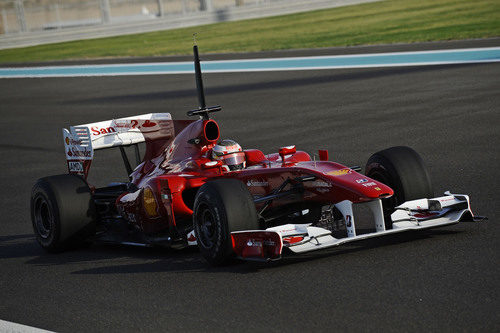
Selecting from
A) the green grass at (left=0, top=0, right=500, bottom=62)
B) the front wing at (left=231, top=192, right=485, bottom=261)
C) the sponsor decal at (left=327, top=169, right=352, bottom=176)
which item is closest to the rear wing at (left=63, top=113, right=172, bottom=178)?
the sponsor decal at (left=327, top=169, right=352, bottom=176)

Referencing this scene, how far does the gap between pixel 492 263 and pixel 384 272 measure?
0.76 meters

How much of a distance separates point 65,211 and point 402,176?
3188 mm

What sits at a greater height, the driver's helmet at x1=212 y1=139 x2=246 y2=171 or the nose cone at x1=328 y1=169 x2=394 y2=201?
the driver's helmet at x1=212 y1=139 x2=246 y2=171

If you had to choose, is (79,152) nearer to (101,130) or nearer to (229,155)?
(101,130)

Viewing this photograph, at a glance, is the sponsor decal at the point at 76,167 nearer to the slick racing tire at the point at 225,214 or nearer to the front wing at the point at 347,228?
the slick racing tire at the point at 225,214

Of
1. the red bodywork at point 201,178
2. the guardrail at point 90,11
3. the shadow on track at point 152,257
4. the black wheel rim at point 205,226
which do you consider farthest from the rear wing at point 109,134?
the guardrail at point 90,11

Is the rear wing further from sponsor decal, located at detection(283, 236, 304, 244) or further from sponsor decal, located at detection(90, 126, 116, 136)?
sponsor decal, located at detection(283, 236, 304, 244)

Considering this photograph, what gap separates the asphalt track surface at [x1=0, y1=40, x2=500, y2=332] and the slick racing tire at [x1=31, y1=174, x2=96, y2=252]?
166 millimetres

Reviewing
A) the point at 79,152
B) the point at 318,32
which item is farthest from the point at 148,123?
the point at 318,32

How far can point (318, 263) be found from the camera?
6.83 meters

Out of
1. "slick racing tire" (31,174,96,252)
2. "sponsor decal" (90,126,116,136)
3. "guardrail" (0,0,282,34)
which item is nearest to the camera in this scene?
"slick racing tire" (31,174,96,252)

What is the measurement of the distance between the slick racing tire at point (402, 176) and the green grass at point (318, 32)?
1620 centimetres

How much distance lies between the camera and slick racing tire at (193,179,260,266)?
6.78m

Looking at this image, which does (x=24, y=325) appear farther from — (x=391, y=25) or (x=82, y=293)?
(x=391, y=25)
